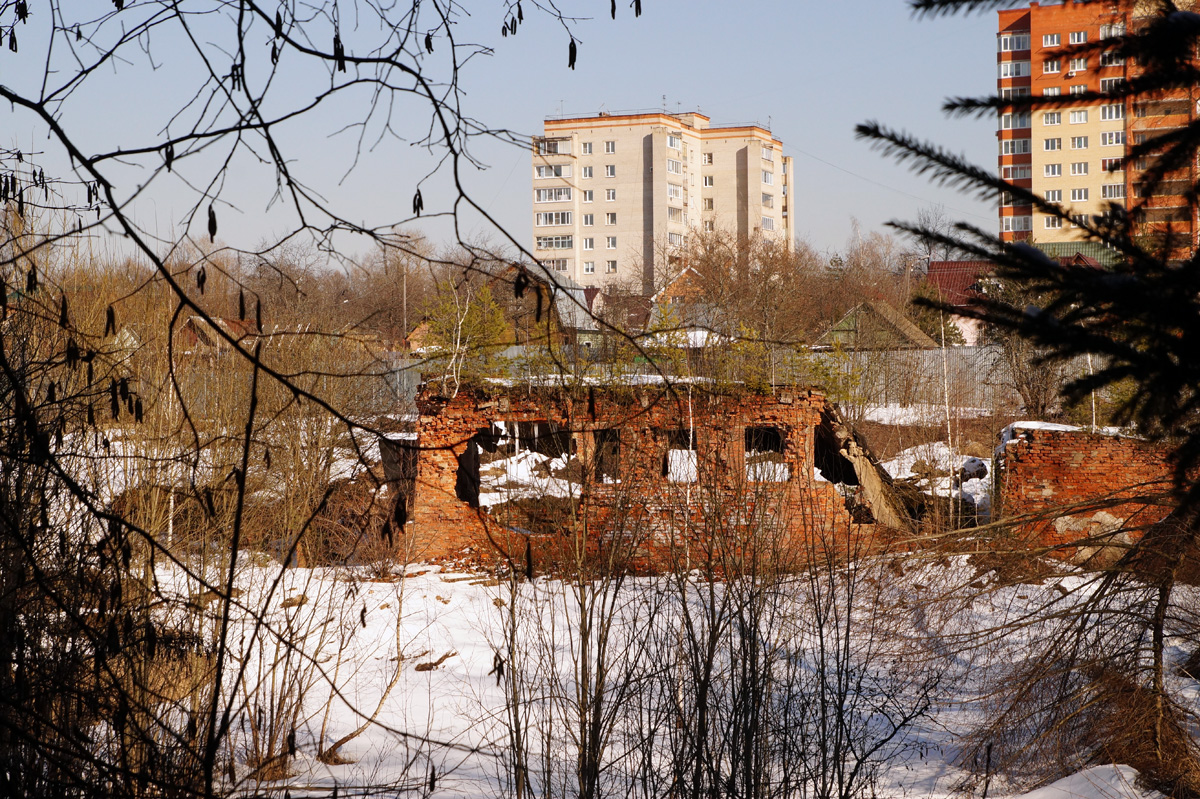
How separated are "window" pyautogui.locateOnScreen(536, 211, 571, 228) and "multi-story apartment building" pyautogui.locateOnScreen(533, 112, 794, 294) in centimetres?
8

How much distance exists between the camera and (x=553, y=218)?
242 ft

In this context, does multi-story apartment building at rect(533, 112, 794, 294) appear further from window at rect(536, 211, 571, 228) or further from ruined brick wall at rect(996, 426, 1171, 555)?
ruined brick wall at rect(996, 426, 1171, 555)

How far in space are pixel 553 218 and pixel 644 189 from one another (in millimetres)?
7369

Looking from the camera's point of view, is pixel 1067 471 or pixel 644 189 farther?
pixel 644 189

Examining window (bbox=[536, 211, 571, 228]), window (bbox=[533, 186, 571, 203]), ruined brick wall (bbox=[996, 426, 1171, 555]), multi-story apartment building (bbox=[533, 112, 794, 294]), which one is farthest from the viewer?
window (bbox=[533, 186, 571, 203])

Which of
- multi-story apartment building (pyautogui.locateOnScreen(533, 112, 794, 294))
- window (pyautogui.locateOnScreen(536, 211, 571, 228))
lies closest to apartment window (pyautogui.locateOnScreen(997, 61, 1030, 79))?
multi-story apartment building (pyautogui.locateOnScreen(533, 112, 794, 294))

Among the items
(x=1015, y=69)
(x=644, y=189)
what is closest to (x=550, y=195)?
(x=644, y=189)

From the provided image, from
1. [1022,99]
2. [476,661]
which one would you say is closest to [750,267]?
[476,661]

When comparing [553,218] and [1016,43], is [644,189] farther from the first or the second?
[1016,43]

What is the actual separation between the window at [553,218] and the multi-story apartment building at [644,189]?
0.08 metres

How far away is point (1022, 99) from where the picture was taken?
1861 millimetres

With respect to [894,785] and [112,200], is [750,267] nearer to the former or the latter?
[894,785]

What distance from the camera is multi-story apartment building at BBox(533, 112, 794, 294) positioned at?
233ft

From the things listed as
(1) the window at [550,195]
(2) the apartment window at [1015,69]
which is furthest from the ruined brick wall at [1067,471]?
(1) the window at [550,195]
